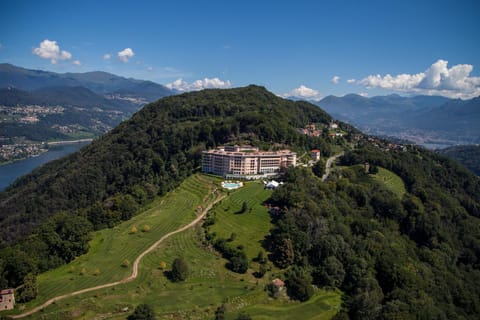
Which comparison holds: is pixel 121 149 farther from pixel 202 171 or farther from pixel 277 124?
pixel 277 124

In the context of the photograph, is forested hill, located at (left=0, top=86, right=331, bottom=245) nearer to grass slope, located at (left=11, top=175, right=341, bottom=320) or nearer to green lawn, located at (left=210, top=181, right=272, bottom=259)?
green lawn, located at (left=210, top=181, right=272, bottom=259)

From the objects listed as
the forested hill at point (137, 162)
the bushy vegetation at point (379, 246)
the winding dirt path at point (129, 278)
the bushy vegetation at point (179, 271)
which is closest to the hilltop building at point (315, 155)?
the forested hill at point (137, 162)

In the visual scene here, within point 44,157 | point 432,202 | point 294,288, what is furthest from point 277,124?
point 44,157

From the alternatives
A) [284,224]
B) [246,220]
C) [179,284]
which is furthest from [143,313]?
[246,220]

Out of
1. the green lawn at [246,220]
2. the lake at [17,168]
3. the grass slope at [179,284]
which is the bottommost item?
the lake at [17,168]

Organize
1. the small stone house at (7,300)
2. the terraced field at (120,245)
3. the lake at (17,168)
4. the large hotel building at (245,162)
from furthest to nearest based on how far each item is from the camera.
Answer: the lake at (17,168)
the large hotel building at (245,162)
the terraced field at (120,245)
the small stone house at (7,300)

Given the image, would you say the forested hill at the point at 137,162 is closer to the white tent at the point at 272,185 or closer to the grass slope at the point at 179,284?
the grass slope at the point at 179,284

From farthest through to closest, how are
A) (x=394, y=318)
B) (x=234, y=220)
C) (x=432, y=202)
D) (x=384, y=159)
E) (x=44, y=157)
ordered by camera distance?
1. (x=44, y=157)
2. (x=384, y=159)
3. (x=432, y=202)
4. (x=234, y=220)
5. (x=394, y=318)
